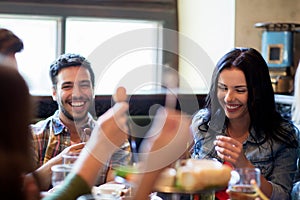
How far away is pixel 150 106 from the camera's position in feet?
12.0

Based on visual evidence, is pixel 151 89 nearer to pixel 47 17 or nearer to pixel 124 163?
pixel 47 17

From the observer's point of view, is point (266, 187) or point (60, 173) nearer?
point (60, 173)

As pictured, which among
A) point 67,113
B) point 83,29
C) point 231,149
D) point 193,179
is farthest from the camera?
point 83,29

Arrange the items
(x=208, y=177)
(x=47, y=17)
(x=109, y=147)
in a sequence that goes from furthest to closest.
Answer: (x=47, y=17), (x=208, y=177), (x=109, y=147)

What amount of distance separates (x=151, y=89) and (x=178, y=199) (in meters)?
2.19

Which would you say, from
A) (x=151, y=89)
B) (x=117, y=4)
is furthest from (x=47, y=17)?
(x=151, y=89)

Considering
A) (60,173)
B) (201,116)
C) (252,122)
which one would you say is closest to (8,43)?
(60,173)

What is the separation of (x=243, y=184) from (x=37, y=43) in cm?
265

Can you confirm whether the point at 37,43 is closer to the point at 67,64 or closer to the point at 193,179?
the point at 67,64

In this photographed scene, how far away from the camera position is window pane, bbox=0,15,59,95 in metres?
3.88

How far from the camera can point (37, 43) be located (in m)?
3.94

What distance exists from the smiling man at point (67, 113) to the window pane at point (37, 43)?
1227 millimetres

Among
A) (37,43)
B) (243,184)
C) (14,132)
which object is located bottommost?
(243,184)

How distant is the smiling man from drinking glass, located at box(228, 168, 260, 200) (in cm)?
82
